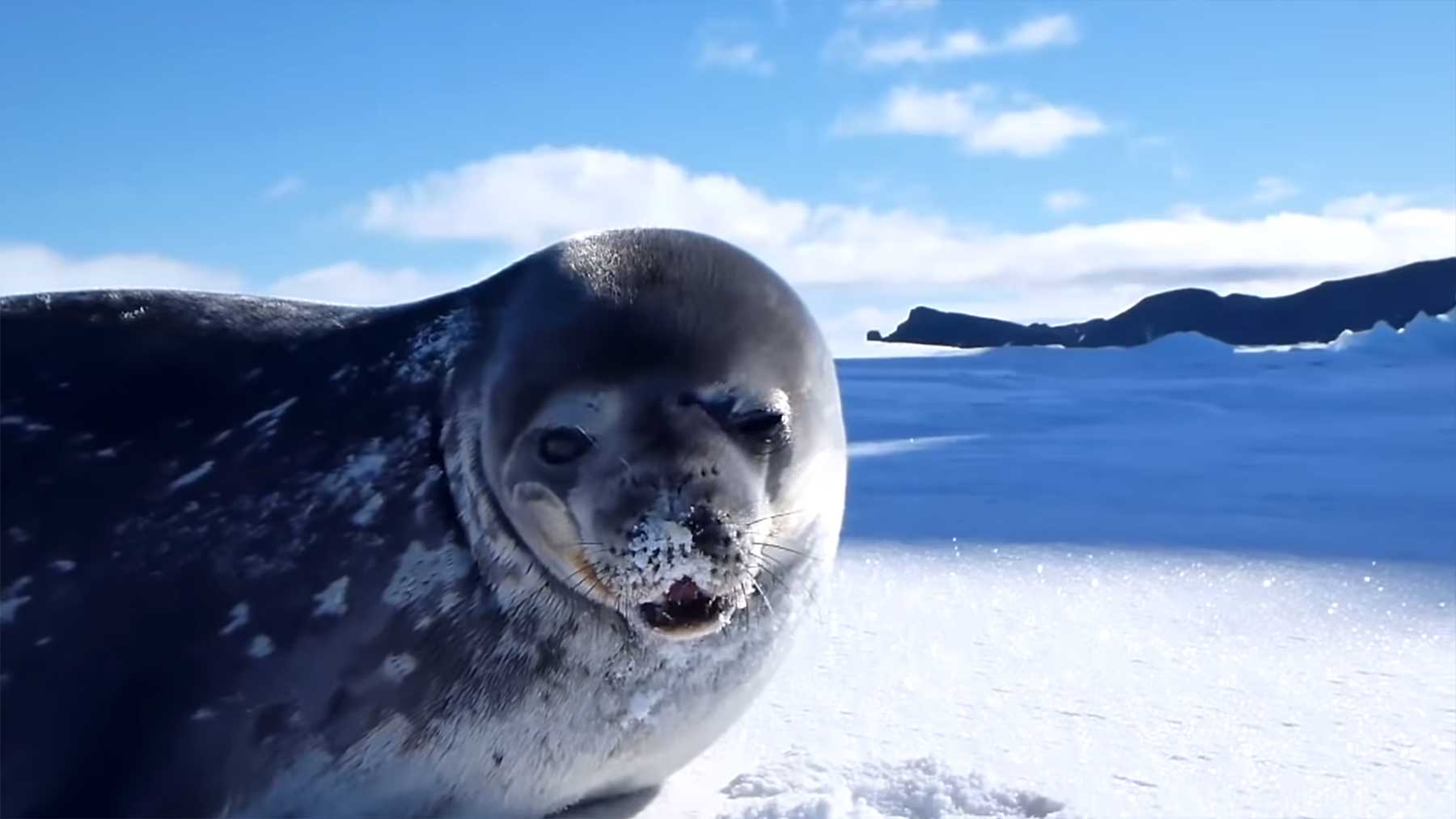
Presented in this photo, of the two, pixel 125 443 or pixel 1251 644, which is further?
pixel 1251 644

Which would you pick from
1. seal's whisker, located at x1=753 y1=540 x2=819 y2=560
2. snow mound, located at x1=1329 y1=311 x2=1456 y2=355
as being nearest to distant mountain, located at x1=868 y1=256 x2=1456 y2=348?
snow mound, located at x1=1329 y1=311 x2=1456 y2=355

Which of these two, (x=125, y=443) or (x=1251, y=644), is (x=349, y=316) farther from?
(x=1251, y=644)

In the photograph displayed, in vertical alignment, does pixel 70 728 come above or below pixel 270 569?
below

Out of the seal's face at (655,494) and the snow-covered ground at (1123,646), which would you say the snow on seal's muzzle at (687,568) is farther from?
the snow-covered ground at (1123,646)

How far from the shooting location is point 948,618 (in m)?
3.30

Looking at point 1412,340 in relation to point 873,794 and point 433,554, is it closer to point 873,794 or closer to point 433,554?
point 873,794

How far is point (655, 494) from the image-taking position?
6.41 feet

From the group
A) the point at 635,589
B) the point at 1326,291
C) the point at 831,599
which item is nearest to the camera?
the point at 635,589

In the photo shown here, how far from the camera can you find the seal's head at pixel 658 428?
194 cm

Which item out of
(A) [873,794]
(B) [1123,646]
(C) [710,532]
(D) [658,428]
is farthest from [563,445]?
(B) [1123,646]

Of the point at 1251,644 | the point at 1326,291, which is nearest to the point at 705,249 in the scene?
the point at 1251,644

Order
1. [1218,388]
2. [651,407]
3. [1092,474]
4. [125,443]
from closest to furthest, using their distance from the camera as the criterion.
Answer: [651,407]
[125,443]
[1092,474]
[1218,388]

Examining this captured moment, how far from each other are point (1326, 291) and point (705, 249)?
21.7 meters

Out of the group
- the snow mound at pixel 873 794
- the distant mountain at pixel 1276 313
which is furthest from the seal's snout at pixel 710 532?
the distant mountain at pixel 1276 313
